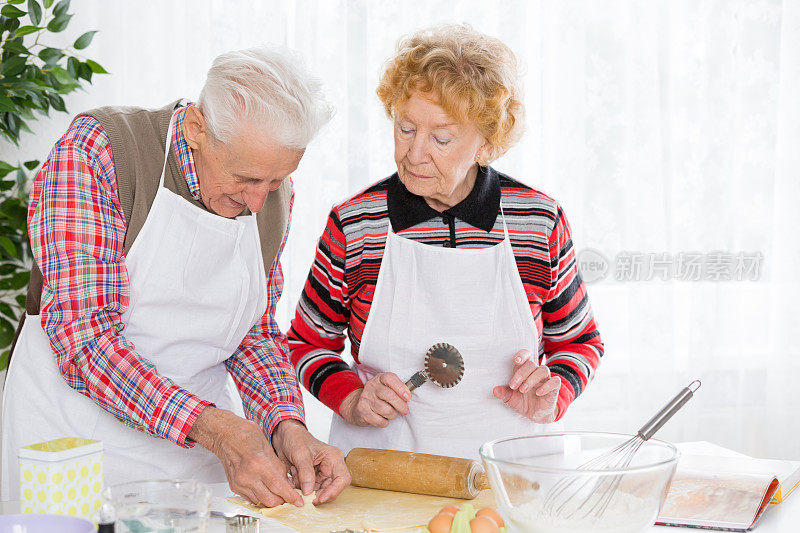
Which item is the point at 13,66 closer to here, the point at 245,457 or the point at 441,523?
the point at 245,457

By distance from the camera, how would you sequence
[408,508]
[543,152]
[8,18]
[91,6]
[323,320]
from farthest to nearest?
[543,152], [91,6], [8,18], [323,320], [408,508]

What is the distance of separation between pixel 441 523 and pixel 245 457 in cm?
35

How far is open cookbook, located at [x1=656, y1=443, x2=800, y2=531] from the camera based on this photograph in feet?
4.21

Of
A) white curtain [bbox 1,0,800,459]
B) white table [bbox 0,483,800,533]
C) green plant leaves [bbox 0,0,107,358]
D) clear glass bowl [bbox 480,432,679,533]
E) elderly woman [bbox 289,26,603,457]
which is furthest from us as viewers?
white curtain [bbox 1,0,800,459]

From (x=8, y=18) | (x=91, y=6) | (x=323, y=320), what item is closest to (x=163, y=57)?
(x=91, y=6)

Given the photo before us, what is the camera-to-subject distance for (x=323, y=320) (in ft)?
6.33

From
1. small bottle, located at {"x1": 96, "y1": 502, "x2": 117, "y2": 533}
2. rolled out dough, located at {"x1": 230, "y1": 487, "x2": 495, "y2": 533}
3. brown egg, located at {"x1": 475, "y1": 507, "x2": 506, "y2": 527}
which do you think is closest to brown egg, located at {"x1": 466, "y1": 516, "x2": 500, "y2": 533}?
brown egg, located at {"x1": 475, "y1": 507, "x2": 506, "y2": 527}

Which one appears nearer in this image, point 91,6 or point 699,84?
point 91,6

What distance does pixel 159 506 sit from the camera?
1.00 meters

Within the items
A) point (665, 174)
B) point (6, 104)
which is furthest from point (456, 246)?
point (665, 174)

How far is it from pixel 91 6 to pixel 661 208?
2.21 m

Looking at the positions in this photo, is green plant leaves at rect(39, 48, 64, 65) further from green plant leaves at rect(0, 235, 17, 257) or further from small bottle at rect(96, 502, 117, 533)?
small bottle at rect(96, 502, 117, 533)

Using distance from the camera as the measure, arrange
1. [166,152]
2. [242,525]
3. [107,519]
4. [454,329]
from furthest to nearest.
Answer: [454,329] → [166,152] → [242,525] → [107,519]

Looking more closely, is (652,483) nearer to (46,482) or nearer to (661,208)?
(46,482)
